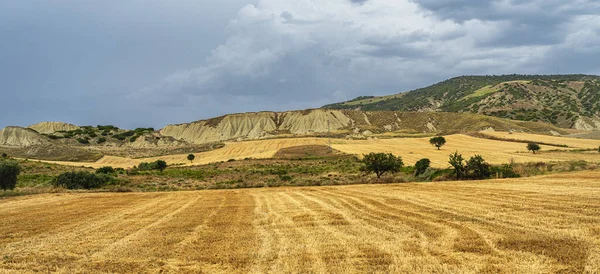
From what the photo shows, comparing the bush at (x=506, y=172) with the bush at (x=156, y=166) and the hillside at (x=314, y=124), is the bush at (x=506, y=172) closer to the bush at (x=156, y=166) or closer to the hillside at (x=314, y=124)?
the bush at (x=156, y=166)

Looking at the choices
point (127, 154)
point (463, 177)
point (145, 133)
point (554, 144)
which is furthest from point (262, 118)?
point (463, 177)

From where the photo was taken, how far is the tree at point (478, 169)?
38.5 meters

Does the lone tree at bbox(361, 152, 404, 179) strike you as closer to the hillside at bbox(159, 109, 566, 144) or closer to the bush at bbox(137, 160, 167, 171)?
the bush at bbox(137, 160, 167, 171)

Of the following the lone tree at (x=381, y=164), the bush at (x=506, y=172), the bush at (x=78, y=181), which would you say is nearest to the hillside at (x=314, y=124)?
the lone tree at (x=381, y=164)

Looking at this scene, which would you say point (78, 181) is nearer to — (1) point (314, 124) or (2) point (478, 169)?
(2) point (478, 169)

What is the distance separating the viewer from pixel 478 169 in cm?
3875

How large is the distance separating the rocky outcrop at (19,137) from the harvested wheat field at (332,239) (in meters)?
146

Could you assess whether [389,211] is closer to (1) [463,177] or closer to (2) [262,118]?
(1) [463,177]

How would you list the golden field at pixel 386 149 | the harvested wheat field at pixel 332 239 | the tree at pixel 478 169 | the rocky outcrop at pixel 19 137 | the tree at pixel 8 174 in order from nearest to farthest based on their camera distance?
the harvested wheat field at pixel 332 239 < the tree at pixel 8 174 < the tree at pixel 478 169 < the golden field at pixel 386 149 < the rocky outcrop at pixel 19 137

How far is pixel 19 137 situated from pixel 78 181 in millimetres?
128413

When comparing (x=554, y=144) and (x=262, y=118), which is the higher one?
(x=262, y=118)

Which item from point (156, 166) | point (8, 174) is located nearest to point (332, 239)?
point (8, 174)

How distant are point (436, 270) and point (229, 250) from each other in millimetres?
5171

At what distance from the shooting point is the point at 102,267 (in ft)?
31.9
